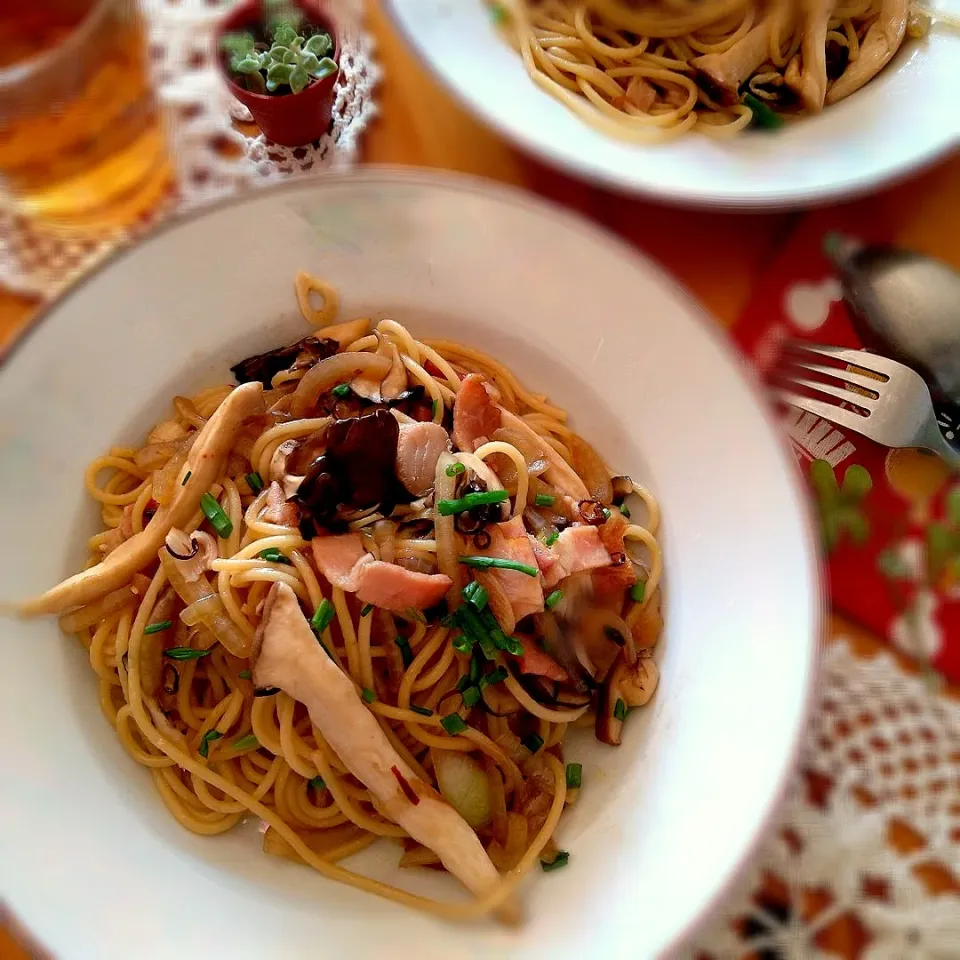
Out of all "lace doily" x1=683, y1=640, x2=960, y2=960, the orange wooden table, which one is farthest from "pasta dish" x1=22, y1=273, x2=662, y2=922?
the orange wooden table

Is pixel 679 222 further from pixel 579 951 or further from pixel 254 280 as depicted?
pixel 579 951

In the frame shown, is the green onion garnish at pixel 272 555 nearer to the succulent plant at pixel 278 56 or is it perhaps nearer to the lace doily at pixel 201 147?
the lace doily at pixel 201 147

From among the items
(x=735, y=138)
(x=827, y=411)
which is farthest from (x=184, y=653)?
(x=735, y=138)

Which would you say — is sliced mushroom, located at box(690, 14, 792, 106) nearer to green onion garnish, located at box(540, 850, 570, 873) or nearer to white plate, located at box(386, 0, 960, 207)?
white plate, located at box(386, 0, 960, 207)

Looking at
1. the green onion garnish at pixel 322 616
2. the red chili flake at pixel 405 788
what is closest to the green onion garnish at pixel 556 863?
the red chili flake at pixel 405 788

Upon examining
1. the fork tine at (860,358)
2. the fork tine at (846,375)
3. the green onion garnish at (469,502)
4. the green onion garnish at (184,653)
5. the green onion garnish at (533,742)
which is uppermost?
the fork tine at (860,358)

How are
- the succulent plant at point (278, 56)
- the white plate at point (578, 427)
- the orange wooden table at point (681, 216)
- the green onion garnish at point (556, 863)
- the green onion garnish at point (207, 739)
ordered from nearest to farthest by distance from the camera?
the white plate at point (578, 427)
the green onion garnish at point (556, 863)
the green onion garnish at point (207, 739)
the succulent plant at point (278, 56)
the orange wooden table at point (681, 216)

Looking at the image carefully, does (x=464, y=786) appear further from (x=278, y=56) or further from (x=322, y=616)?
(x=278, y=56)

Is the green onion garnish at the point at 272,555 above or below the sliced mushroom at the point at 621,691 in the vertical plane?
above
